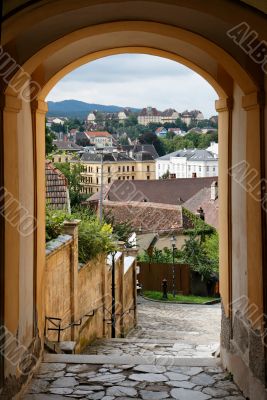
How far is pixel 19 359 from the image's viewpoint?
21.8ft

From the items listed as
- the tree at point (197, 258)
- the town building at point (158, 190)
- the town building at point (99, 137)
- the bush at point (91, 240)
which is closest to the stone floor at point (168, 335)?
the bush at point (91, 240)

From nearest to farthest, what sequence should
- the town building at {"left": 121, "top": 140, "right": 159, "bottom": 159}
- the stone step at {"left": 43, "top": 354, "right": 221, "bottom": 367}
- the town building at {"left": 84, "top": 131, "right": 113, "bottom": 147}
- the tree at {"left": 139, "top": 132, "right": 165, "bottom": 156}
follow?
the stone step at {"left": 43, "top": 354, "right": 221, "bottom": 367} → the town building at {"left": 121, "top": 140, "right": 159, "bottom": 159} → the tree at {"left": 139, "top": 132, "right": 165, "bottom": 156} → the town building at {"left": 84, "top": 131, "right": 113, "bottom": 147}

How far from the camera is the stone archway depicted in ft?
19.7

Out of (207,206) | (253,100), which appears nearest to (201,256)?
(207,206)

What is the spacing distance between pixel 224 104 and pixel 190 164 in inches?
3654

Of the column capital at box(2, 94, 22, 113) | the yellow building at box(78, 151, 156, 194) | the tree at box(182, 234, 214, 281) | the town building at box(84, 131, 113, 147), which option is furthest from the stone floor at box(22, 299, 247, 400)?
the town building at box(84, 131, 113, 147)

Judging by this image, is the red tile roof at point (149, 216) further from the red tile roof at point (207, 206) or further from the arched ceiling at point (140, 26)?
the arched ceiling at point (140, 26)

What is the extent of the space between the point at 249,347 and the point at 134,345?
17.0ft

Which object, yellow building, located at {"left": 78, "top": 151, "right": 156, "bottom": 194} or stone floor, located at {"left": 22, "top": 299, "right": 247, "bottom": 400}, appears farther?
yellow building, located at {"left": 78, "top": 151, "right": 156, "bottom": 194}

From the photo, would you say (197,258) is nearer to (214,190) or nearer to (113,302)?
(214,190)

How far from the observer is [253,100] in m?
6.22

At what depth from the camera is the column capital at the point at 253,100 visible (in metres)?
6.07

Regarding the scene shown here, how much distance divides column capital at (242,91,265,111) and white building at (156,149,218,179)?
83.7m

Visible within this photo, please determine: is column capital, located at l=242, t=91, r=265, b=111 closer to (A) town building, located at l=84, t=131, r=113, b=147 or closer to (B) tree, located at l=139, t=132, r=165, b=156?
(B) tree, located at l=139, t=132, r=165, b=156
